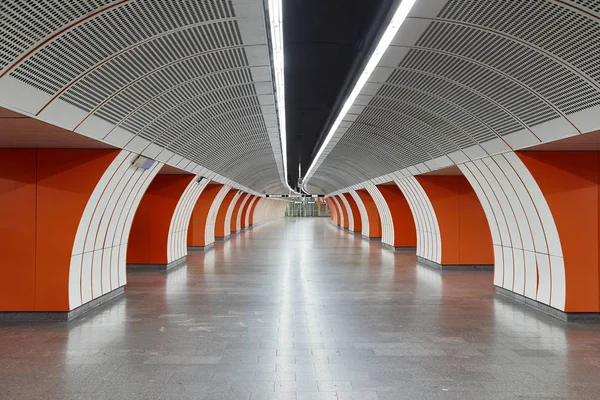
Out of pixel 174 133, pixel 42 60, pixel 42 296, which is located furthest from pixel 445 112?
pixel 42 296

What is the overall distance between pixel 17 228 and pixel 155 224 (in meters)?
7.35

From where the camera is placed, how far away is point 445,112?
416 inches

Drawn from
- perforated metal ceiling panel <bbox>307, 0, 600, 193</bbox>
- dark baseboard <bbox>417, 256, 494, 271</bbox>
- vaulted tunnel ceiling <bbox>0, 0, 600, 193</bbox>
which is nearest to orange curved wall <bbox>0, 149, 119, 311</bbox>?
vaulted tunnel ceiling <bbox>0, 0, 600, 193</bbox>

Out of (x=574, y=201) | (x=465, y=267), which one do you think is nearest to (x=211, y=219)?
Answer: (x=465, y=267)

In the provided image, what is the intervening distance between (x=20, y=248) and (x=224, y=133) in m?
6.32

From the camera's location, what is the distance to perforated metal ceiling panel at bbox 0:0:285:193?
17.7 feet

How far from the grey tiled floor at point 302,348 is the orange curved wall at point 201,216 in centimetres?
1116

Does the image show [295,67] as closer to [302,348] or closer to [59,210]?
[59,210]

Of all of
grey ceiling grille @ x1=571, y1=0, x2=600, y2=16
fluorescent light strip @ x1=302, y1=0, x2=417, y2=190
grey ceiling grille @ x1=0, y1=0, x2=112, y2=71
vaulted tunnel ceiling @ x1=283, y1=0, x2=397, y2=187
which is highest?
vaulted tunnel ceiling @ x1=283, y1=0, x2=397, y2=187

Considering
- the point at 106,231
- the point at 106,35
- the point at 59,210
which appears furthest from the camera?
the point at 106,231

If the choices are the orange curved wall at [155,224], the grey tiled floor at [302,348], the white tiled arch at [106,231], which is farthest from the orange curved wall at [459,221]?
the white tiled arch at [106,231]

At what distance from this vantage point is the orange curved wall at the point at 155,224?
17.0 metres

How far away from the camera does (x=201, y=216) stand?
24.6 m

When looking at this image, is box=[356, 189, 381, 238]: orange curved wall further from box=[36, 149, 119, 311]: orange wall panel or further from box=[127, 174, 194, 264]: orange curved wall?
box=[36, 149, 119, 311]: orange wall panel
